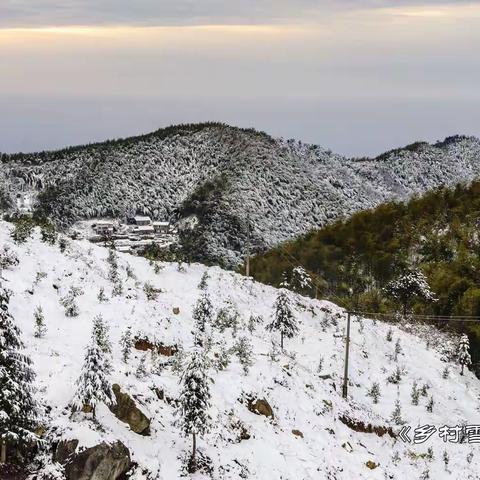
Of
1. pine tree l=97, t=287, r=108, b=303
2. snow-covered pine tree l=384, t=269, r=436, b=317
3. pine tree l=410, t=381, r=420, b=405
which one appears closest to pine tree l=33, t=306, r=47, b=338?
pine tree l=97, t=287, r=108, b=303

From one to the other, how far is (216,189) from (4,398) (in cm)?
7551

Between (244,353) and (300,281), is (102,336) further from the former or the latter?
(300,281)

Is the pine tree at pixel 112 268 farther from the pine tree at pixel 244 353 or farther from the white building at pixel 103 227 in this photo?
the white building at pixel 103 227

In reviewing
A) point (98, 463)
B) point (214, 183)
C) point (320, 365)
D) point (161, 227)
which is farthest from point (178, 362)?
point (214, 183)

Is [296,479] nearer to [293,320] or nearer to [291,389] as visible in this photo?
[291,389]

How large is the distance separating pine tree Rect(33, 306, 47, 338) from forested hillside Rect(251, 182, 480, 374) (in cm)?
2572

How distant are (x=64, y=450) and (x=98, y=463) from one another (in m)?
0.90

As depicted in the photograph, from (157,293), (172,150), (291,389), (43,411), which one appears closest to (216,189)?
(172,150)

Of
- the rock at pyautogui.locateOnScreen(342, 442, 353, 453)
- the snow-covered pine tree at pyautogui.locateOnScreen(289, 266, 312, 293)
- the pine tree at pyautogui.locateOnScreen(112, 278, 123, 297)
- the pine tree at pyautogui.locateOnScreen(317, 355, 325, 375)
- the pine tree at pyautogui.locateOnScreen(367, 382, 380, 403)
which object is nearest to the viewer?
the rock at pyautogui.locateOnScreen(342, 442, 353, 453)

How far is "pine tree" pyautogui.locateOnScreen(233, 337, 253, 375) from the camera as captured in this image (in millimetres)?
21266

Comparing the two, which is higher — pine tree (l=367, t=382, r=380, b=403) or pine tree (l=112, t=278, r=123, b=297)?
pine tree (l=112, t=278, r=123, b=297)

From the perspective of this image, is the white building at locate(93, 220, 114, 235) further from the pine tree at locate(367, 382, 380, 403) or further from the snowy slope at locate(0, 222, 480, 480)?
the pine tree at locate(367, 382, 380, 403)

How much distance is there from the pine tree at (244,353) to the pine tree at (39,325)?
7.47m

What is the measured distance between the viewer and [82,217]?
85312 millimetres
